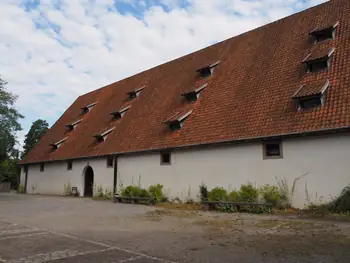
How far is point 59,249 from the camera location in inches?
262

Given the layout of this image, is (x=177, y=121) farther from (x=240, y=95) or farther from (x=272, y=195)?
(x=272, y=195)

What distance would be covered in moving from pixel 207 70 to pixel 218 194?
29.4 feet

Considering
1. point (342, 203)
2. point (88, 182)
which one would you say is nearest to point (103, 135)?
point (88, 182)

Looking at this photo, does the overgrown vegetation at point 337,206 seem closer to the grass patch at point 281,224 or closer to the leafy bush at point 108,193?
the grass patch at point 281,224

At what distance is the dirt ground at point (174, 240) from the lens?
5.93 metres

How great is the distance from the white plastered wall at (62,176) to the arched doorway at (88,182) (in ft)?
1.00

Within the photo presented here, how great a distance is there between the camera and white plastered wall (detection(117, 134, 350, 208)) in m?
11.8

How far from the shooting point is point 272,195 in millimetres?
12609

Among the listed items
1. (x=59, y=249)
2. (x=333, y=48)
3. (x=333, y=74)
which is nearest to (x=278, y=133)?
(x=333, y=74)

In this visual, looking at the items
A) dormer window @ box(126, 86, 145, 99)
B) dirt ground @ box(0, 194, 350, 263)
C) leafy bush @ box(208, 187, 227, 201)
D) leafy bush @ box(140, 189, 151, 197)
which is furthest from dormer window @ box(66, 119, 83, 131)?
dirt ground @ box(0, 194, 350, 263)

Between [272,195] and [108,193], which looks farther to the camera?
[108,193]

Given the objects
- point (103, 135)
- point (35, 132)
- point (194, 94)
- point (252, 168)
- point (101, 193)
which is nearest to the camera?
point (252, 168)

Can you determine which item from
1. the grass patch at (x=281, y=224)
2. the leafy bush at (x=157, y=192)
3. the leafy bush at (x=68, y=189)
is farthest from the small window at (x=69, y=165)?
the grass patch at (x=281, y=224)

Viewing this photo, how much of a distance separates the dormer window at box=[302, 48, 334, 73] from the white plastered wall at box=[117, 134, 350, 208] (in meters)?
3.76
